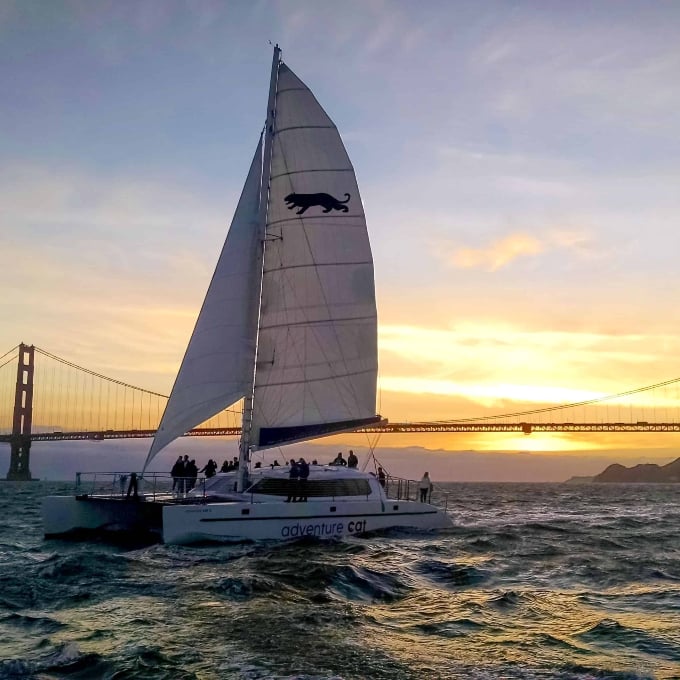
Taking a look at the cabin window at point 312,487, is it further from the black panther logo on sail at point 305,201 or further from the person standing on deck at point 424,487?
the black panther logo on sail at point 305,201

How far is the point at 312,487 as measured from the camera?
17.6 m

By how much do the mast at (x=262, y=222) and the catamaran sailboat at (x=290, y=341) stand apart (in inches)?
1.1

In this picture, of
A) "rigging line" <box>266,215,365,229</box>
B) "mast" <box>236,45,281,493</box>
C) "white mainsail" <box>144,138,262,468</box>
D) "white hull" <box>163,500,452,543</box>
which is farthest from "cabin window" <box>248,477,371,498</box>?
"rigging line" <box>266,215,365,229</box>

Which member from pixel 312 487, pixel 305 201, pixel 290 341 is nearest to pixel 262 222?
pixel 305 201

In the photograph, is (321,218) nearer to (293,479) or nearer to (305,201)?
(305,201)

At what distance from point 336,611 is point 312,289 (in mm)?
10627

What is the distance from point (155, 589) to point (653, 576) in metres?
8.37

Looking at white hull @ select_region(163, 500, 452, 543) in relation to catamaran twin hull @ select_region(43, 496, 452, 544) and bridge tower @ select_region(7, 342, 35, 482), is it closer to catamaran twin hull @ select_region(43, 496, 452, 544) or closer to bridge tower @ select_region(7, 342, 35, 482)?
catamaran twin hull @ select_region(43, 496, 452, 544)

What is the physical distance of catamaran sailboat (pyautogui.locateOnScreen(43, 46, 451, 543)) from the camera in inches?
682

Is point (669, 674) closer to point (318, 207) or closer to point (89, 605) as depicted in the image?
point (89, 605)

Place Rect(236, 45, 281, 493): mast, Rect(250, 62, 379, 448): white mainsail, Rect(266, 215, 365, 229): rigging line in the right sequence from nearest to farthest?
Rect(236, 45, 281, 493): mast, Rect(250, 62, 379, 448): white mainsail, Rect(266, 215, 365, 229): rigging line

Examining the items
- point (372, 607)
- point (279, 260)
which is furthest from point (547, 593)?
point (279, 260)

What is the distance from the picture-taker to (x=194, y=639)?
26.5ft

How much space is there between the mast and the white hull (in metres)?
1.84
